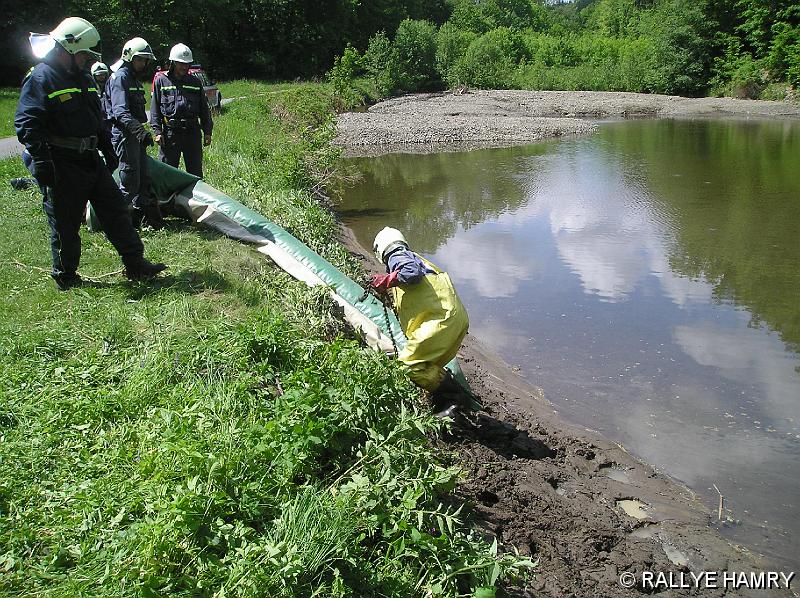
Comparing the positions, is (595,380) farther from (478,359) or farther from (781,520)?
(781,520)

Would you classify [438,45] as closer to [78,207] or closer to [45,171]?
[78,207]

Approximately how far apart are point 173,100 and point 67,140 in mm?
3208

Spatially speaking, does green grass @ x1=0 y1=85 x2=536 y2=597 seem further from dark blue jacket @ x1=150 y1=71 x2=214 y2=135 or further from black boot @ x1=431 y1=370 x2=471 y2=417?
dark blue jacket @ x1=150 y1=71 x2=214 y2=135

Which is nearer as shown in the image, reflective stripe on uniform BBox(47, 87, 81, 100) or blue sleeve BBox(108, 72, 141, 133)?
reflective stripe on uniform BBox(47, 87, 81, 100)

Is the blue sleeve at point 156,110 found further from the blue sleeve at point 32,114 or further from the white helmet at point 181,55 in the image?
the blue sleeve at point 32,114

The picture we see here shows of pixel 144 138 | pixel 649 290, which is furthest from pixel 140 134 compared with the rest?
pixel 649 290

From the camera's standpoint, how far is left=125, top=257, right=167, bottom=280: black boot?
21.1ft

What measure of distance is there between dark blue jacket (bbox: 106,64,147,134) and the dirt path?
14.8 meters

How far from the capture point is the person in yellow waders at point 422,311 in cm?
531

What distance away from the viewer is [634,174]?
1834 cm

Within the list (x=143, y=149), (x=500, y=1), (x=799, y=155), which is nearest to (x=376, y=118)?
(x=799, y=155)

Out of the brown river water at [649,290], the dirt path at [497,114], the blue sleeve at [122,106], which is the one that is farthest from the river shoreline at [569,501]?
Result: the dirt path at [497,114]

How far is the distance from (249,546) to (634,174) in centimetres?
1737

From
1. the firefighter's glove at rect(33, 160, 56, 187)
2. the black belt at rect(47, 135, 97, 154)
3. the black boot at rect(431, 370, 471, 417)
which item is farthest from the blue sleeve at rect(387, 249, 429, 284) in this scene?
the firefighter's glove at rect(33, 160, 56, 187)
